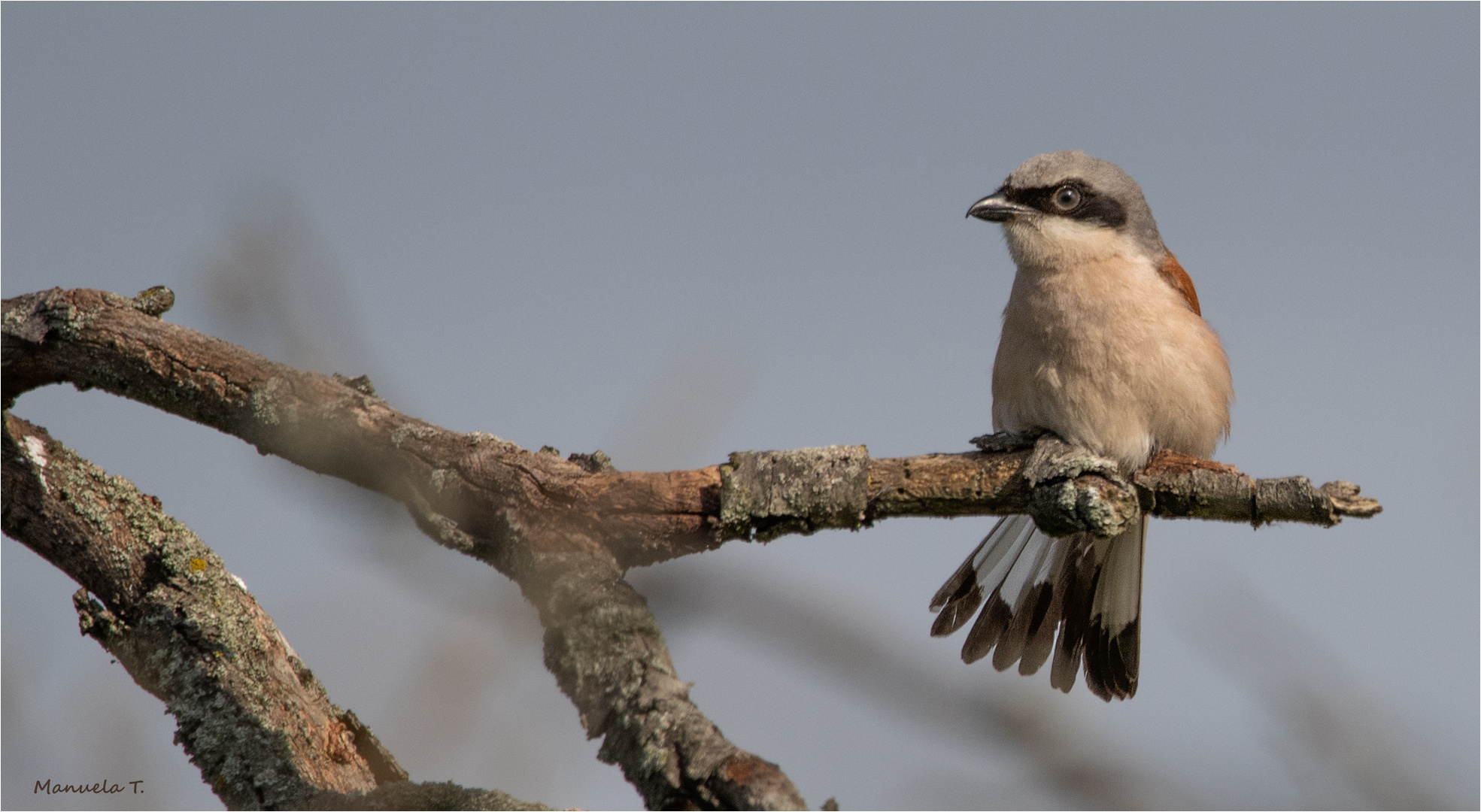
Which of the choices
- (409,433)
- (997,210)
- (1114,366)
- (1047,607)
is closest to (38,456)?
(409,433)

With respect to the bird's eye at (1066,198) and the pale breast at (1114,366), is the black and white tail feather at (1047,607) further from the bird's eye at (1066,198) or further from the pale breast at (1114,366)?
the bird's eye at (1066,198)

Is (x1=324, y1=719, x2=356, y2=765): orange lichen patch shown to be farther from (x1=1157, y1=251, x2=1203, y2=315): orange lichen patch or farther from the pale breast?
(x1=1157, y1=251, x2=1203, y2=315): orange lichen patch

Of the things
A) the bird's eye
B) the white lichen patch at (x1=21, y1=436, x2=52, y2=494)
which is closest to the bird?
the bird's eye

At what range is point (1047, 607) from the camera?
4750mm

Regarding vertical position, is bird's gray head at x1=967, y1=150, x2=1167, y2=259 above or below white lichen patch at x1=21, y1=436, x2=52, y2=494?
above

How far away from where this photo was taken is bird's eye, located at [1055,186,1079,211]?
5043mm

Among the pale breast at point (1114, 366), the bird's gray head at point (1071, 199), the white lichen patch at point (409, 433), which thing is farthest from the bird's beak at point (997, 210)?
the white lichen patch at point (409, 433)

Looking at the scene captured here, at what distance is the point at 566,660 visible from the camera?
2338mm

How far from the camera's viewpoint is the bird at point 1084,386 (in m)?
4.28

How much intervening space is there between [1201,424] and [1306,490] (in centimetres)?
146

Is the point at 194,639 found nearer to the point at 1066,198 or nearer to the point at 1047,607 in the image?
the point at 1047,607

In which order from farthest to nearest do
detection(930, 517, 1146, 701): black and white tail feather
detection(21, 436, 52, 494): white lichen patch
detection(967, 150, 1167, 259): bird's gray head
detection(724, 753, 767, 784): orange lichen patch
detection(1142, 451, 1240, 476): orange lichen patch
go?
detection(967, 150, 1167, 259): bird's gray head, detection(930, 517, 1146, 701): black and white tail feather, detection(1142, 451, 1240, 476): orange lichen patch, detection(21, 436, 52, 494): white lichen patch, detection(724, 753, 767, 784): orange lichen patch

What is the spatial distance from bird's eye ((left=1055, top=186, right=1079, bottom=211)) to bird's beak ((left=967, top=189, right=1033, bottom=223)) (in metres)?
0.13

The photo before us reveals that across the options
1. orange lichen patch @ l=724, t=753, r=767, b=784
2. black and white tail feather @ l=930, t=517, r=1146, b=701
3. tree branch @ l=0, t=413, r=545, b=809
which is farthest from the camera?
black and white tail feather @ l=930, t=517, r=1146, b=701
